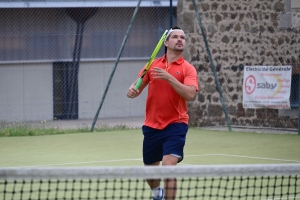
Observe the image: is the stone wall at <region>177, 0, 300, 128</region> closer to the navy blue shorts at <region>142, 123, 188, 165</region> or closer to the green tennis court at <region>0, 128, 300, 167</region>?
the green tennis court at <region>0, 128, 300, 167</region>

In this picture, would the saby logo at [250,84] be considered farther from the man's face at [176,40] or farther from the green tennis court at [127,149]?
the man's face at [176,40]

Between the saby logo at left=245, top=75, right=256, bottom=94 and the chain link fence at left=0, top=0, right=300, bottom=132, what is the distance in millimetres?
601

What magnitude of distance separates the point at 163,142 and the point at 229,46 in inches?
448

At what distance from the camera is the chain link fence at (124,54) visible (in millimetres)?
18531

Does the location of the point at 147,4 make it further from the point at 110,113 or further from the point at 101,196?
the point at 101,196

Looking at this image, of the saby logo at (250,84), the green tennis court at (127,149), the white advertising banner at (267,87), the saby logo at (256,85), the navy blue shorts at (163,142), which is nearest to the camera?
the navy blue shorts at (163,142)

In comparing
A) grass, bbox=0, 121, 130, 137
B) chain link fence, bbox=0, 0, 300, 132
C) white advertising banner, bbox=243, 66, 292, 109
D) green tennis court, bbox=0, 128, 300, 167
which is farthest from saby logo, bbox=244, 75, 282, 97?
grass, bbox=0, 121, 130, 137

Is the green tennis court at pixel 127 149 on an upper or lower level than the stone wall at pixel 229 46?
lower

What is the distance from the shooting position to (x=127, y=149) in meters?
14.4

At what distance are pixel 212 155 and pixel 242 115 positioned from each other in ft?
18.9

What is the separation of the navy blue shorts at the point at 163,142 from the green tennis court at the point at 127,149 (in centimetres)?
415

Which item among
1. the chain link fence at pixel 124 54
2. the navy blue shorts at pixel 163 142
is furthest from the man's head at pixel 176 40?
the chain link fence at pixel 124 54

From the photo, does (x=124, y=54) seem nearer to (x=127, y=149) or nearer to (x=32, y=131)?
(x=32, y=131)

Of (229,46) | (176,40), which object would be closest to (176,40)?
(176,40)
